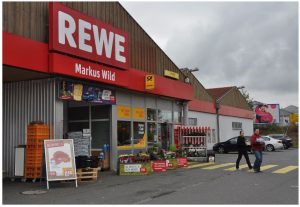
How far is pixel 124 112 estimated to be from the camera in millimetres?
18391

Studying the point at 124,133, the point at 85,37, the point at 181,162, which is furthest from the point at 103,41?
the point at 181,162

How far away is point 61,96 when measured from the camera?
14.6 metres

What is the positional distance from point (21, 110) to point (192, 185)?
22.4 ft

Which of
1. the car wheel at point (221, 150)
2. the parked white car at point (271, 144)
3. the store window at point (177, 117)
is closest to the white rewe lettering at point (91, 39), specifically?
the store window at point (177, 117)

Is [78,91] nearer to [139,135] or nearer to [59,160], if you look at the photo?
[59,160]

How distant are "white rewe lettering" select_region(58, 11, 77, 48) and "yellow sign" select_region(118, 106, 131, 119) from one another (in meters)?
4.24

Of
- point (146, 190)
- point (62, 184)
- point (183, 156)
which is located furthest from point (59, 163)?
point (183, 156)

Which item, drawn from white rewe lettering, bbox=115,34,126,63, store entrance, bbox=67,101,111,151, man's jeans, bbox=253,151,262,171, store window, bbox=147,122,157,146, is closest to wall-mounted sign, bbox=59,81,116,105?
store entrance, bbox=67,101,111,151

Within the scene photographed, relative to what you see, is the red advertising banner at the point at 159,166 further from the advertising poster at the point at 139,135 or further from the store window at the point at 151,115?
the store window at the point at 151,115

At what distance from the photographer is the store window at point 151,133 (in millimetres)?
20438

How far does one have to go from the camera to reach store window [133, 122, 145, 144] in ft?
63.1

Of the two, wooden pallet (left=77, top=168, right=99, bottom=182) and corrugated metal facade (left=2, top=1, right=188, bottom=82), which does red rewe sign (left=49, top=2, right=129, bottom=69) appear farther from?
wooden pallet (left=77, top=168, right=99, bottom=182)

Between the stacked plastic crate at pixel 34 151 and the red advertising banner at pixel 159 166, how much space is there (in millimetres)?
4752

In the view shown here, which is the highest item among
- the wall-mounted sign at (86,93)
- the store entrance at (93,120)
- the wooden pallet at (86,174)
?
the wall-mounted sign at (86,93)
